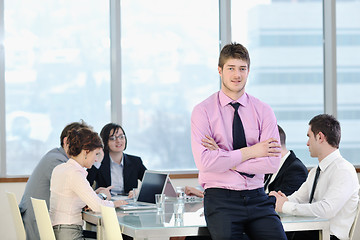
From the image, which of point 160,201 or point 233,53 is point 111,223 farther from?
point 233,53

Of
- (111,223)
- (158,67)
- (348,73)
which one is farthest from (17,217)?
(348,73)

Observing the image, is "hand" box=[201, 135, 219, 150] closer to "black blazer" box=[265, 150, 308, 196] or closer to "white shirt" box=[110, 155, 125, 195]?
"black blazer" box=[265, 150, 308, 196]

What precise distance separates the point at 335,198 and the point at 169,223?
3.19 ft

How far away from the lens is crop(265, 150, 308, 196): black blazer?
3.94 meters

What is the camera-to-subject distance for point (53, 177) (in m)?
3.62

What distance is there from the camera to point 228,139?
291 centimetres

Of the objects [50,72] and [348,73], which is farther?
[348,73]

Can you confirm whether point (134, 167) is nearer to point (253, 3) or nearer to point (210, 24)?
point (210, 24)

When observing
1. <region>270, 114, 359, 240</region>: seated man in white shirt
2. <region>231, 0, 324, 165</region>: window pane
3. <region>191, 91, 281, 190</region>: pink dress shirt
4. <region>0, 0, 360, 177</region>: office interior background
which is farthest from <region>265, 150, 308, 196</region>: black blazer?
<region>231, 0, 324, 165</region>: window pane

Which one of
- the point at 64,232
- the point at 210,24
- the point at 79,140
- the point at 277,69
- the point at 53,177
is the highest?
the point at 210,24

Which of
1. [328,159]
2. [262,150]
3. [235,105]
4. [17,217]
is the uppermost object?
[235,105]

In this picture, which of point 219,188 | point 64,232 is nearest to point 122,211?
point 64,232

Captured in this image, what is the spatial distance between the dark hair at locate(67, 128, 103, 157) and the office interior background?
2403 millimetres

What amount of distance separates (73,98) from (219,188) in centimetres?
356
